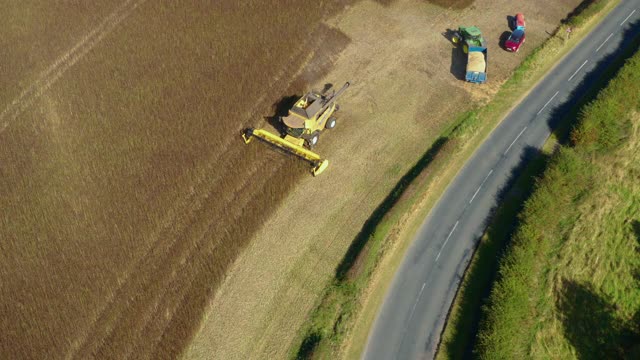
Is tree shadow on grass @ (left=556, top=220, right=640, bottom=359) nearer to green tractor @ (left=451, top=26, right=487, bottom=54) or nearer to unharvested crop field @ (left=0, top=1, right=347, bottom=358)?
unharvested crop field @ (left=0, top=1, right=347, bottom=358)

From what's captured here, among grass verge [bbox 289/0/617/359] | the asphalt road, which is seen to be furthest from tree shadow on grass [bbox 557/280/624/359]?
grass verge [bbox 289/0/617/359]

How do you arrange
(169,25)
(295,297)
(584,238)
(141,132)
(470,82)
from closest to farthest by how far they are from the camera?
(295,297) < (584,238) < (141,132) < (470,82) < (169,25)

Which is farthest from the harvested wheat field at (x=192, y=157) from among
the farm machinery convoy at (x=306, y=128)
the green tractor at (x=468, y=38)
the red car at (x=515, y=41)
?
the green tractor at (x=468, y=38)

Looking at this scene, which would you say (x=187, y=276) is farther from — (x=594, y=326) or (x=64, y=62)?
(x=64, y=62)

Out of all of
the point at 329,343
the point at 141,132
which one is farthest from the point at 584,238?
the point at 141,132

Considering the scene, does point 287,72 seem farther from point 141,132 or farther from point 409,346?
point 409,346
